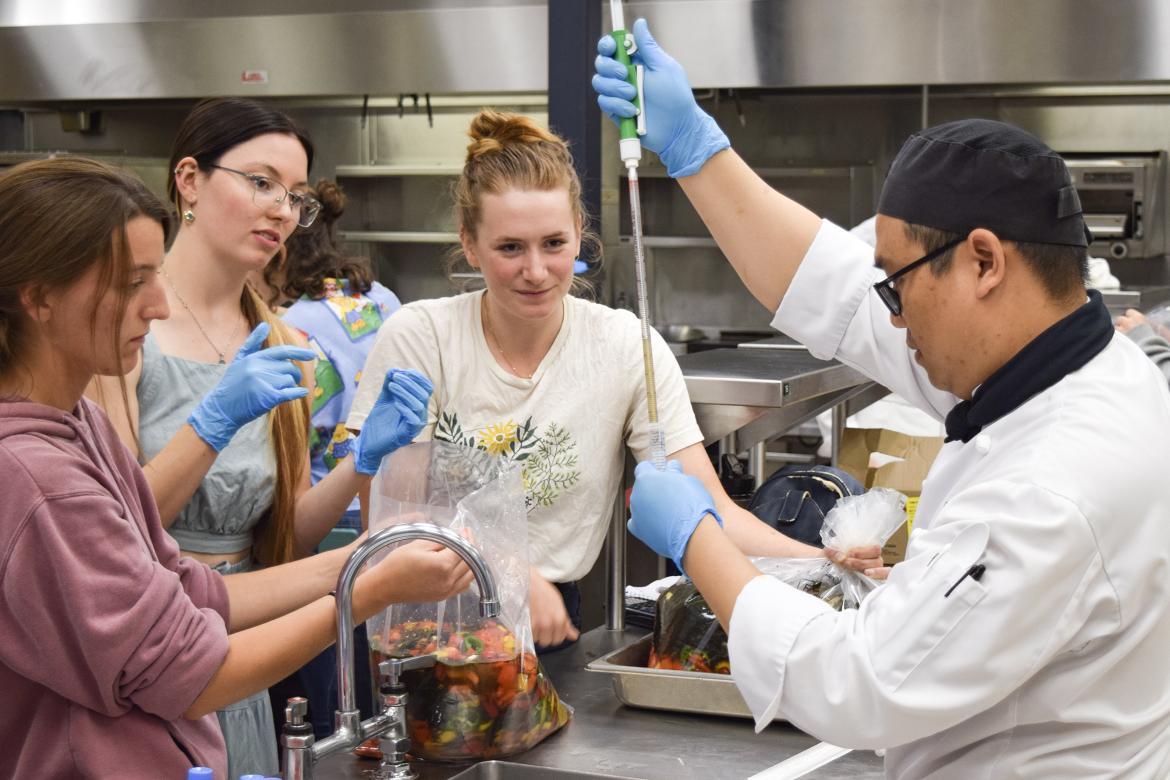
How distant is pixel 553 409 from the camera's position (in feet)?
7.86

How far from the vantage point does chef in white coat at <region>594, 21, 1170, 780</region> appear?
1.23 metres

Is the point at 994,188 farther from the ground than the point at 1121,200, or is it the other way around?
the point at 994,188

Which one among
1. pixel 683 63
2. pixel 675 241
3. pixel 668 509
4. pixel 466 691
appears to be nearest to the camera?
pixel 668 509

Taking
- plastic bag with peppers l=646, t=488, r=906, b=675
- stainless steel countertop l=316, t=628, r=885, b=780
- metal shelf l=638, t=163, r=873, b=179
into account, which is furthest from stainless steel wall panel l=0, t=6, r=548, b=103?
stainless steel countertop l=316, t=628, r=885, b=780

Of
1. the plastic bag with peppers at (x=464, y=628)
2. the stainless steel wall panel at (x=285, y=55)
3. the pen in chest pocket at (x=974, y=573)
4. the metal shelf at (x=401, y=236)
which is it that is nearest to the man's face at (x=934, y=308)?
the pen in chest pocket at (x=974, y=573)

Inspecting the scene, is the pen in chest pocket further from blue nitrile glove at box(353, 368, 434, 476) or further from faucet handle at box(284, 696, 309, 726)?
blue nitrile glove at box(353, 368, 434, 476)

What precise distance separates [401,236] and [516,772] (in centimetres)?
546

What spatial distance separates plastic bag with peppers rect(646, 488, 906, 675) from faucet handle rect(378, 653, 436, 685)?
1.54ft

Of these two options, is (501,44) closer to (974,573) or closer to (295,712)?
(295,712)

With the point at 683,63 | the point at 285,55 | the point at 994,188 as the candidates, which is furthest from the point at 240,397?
the point at 285,55

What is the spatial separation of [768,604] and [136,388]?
4.34 ft

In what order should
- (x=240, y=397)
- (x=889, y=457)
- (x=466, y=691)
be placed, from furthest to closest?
(x=889, y=457), (x=240, y=397), (x=466, y=691)

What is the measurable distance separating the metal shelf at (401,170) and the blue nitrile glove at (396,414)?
4.91 meters

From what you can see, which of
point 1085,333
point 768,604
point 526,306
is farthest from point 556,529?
point 1085,333
